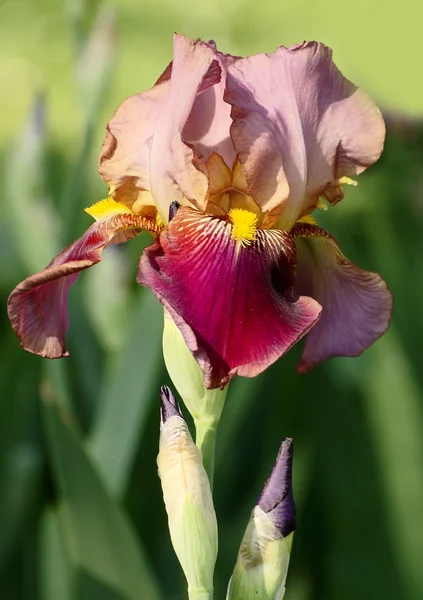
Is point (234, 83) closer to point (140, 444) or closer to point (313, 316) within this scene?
point (313, 316)

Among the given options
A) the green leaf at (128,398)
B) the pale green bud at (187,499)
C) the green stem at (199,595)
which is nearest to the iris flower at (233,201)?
the pale green bud at (187,499)

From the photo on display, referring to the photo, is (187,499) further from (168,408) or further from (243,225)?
(243,225)

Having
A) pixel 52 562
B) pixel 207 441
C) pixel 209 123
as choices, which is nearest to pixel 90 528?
pixel 52 562

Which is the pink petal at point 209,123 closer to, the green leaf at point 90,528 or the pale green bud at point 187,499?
the pale green bud at point 187,499

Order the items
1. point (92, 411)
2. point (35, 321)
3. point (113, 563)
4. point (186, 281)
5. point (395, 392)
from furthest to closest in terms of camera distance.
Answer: point (92, 411) < point (395, 392) < point (113, 563) < point (35, 321) < point (186, 281)

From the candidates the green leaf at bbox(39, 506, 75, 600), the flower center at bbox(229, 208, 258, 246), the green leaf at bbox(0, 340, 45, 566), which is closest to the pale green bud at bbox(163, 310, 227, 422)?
the flower center at bbox(229, 208, 258, 246)

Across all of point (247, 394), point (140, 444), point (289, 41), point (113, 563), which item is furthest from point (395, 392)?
point (289, 41)
